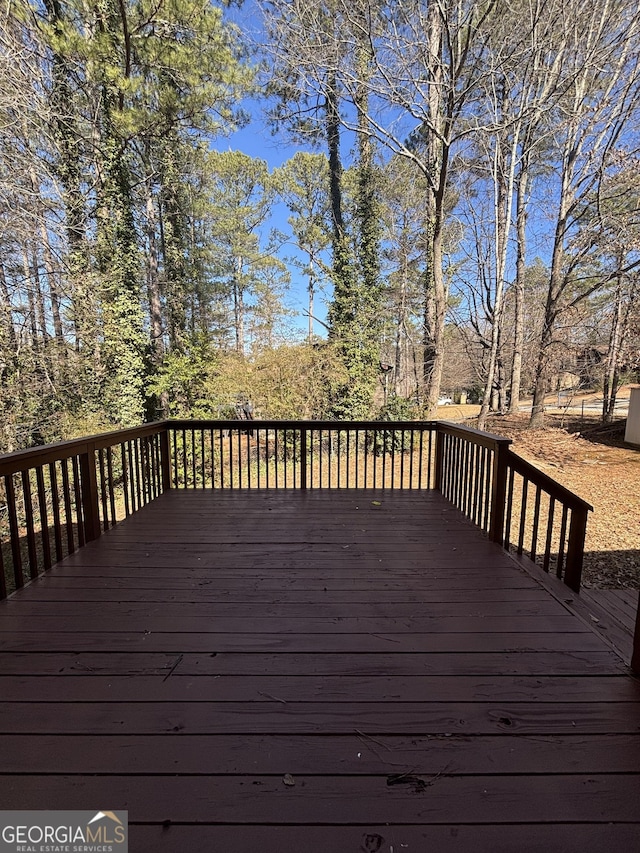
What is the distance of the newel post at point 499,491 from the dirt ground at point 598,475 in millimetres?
2026

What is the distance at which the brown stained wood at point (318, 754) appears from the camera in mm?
1206

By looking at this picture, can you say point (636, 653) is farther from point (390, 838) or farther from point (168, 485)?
point (168, 485)

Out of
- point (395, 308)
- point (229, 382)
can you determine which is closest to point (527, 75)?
point (395, 308)

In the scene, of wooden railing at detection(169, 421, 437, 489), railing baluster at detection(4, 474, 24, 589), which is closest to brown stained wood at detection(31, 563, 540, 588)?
railing baluster at detection(4, 474, 24, 589)

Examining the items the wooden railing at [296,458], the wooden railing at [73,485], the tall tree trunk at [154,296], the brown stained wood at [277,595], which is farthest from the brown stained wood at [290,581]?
the tall tree trunk at [154,296]

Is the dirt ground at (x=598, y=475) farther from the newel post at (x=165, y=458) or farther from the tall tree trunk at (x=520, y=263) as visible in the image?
the newel post at (x=165, y=458)

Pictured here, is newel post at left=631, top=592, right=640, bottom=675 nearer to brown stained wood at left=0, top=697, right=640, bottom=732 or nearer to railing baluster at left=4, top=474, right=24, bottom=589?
brown stained wood at left=0, top=697, right=640, bottom=732

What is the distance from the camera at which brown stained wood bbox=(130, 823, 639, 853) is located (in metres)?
1.00

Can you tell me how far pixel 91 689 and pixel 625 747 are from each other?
73.8 inches

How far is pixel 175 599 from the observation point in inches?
87.1

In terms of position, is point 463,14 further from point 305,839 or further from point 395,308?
point 305,839

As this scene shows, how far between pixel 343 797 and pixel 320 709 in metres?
0.32

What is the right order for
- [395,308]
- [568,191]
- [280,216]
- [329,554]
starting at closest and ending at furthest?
[329,554] → [568,191] → [395,308] → [280,216]

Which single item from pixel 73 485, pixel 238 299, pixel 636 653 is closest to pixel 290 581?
pixel 636 653
